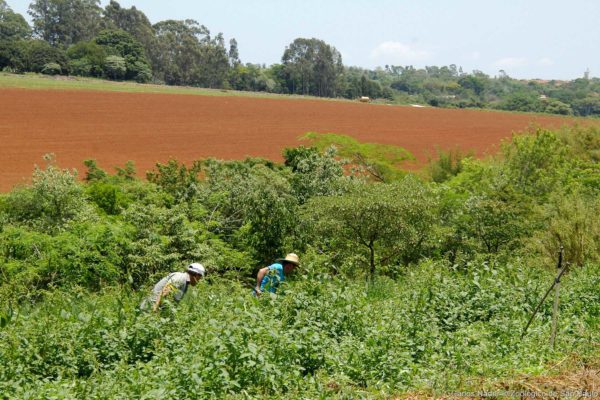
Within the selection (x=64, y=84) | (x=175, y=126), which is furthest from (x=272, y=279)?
(x=64, y=84)

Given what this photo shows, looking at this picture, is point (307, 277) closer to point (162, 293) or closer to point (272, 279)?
point (272, 279)

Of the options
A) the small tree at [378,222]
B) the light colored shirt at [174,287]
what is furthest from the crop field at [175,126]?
the light colored shirt at [174,287]

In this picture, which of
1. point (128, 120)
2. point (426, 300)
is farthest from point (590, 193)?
point (128, 120)

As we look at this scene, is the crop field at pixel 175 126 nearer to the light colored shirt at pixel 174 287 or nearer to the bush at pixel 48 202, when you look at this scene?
the bush at pixel 48 202

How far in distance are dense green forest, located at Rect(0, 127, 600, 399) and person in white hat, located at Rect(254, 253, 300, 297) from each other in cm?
21

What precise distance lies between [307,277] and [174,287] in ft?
6.26

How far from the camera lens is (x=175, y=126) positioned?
5688 cm

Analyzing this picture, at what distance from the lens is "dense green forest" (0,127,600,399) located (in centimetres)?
679

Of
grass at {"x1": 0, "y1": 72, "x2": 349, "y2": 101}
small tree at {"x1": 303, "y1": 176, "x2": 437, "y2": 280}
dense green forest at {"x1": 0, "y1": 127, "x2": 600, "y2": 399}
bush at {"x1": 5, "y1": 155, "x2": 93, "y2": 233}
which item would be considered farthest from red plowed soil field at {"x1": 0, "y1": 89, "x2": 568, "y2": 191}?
small tree at {"x1": 303, "y1": 176, "x2": 437, "y2": 280}

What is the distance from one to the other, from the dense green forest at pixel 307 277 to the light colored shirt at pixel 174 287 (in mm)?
130

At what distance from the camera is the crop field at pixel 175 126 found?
42.3 meters

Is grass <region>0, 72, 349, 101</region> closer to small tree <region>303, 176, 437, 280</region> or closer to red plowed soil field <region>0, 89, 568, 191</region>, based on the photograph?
red plowed soil field <region>0, 89, 568, 191</region>

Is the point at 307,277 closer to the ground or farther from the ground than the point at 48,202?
farther from the ground

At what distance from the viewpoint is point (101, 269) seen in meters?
14.1
